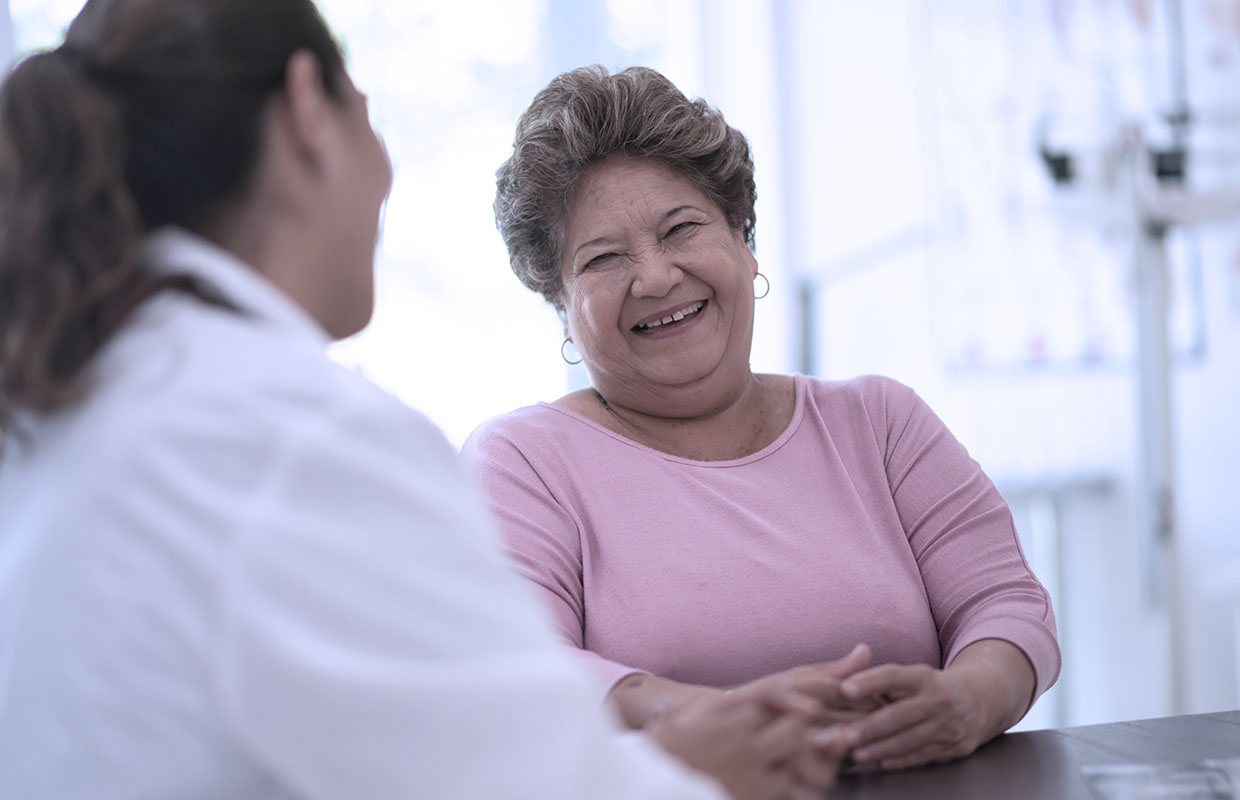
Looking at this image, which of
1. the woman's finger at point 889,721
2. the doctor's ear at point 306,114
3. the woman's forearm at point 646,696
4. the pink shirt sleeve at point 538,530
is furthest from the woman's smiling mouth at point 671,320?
the doctor's ear at point 306,114

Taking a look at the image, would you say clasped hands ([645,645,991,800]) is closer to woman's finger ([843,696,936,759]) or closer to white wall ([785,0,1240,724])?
woman's finger ([843,696,936,759])

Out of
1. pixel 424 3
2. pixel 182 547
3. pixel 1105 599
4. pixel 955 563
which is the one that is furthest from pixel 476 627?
pixel 1105 599

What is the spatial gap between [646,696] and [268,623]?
687 mm

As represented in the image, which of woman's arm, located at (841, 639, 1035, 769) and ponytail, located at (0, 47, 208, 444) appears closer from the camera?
ponytail, located at (0, 47, 208, 444)

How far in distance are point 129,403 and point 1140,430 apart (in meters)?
2.54

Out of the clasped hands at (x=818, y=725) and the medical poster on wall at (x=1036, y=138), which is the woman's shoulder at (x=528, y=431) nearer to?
the clasped hands at (x=818, y=725)

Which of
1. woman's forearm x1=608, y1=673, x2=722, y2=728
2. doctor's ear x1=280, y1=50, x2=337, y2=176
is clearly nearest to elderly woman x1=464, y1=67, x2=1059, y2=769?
woman's forearm x1=608, y1=673, x2=722, y2=728

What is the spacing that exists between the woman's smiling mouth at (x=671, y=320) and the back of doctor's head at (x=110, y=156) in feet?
2.89

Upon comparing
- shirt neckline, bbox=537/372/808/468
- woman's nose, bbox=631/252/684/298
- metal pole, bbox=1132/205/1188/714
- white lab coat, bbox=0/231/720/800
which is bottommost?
metal pole, bbox=1132/205/1188/714

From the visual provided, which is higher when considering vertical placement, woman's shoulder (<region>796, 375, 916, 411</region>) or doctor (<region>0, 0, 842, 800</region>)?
doctor (<region>0, 0, 842, 800</region>)

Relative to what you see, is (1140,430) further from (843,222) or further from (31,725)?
(31,725)

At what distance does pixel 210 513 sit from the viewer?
0.62 m

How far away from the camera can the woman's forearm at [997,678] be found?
1.25 meters

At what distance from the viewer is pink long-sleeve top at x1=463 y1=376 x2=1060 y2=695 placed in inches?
54.7
